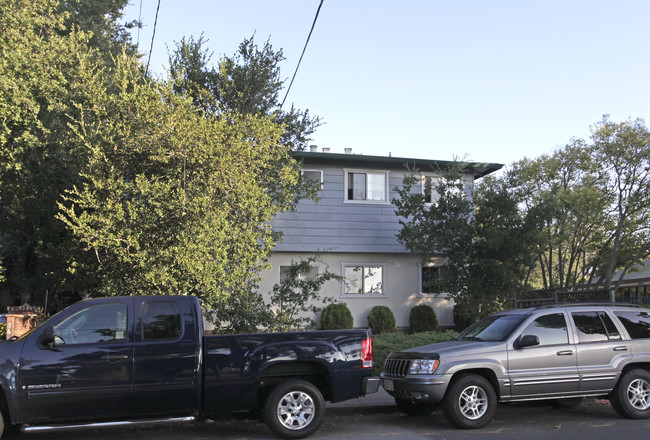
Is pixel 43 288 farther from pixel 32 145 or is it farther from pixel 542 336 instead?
pixel 542 336

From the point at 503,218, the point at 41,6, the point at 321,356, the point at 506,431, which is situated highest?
the point at 41,6

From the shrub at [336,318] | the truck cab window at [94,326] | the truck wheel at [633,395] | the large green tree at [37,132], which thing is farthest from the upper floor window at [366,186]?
the truck cab window at [94,326]

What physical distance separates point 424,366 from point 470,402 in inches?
30.9

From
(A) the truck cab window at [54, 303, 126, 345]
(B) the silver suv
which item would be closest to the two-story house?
(B) the silver suv

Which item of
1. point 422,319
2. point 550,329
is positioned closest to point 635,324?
point 550,329

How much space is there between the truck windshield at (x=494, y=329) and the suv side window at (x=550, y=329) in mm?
200

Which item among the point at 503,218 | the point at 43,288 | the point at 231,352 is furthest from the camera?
the point at 503,218

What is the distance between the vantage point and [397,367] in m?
8.68

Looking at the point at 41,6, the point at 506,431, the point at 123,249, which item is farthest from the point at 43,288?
the point at 506,431

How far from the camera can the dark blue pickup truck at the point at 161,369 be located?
662 centimetres

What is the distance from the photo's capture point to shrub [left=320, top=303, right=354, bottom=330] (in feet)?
59.9

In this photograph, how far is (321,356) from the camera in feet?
24.3

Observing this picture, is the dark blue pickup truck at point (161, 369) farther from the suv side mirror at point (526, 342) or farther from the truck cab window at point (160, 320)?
the suv side mirror at point (526, 342)

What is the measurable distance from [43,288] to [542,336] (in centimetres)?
1247
